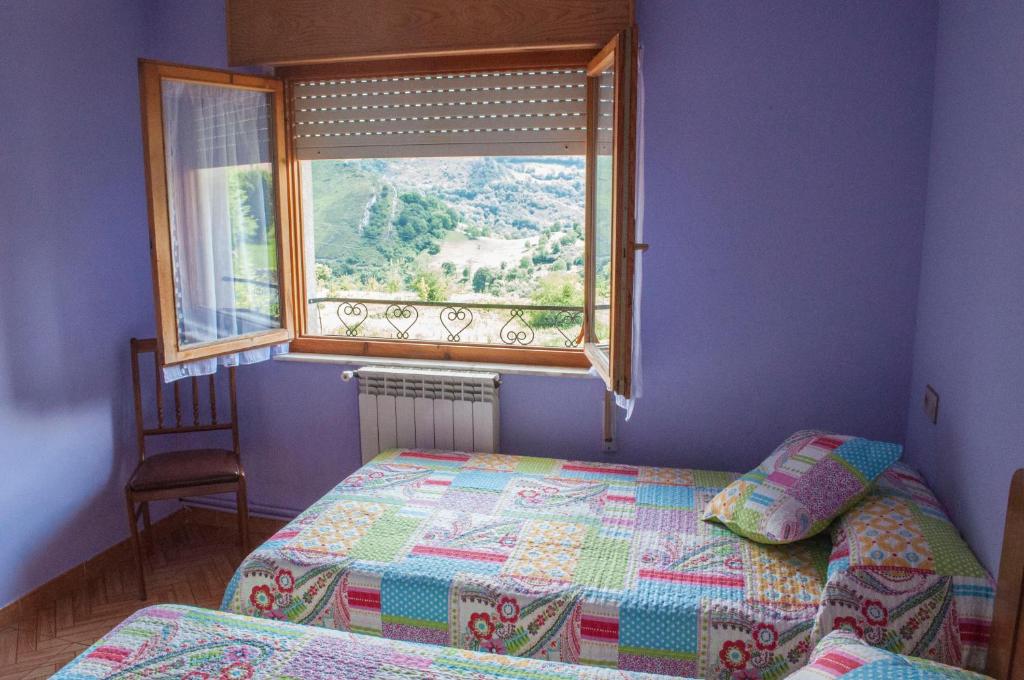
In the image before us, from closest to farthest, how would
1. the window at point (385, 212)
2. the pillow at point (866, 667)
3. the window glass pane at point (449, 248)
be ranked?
the pillow at point (866, 667), the window at point (385, 212), the window glass pane at point (449, 248)

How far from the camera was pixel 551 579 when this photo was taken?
6.97ft

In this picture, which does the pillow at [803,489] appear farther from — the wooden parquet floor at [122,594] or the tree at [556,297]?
the wooden parquet floor at [122,594]

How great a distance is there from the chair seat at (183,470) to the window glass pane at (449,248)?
2.44ft

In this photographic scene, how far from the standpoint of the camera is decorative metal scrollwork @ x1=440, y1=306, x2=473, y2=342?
11.4 feet

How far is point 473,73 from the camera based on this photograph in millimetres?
3172

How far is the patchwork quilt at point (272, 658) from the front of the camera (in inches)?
63.8

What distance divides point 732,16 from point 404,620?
235cm

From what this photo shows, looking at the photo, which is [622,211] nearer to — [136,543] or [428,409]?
[428,409]

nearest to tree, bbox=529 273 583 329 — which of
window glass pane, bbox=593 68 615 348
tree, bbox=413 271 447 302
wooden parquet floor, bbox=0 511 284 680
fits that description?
window glass pane, bbox=593 68 615 348

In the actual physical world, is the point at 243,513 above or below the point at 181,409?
below

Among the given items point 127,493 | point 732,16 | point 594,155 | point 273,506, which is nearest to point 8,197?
point 127,493

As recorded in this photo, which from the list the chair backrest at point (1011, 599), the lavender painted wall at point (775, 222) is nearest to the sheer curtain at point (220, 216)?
the lavender painted wall at point (775, 222)

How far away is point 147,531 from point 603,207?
2433mm

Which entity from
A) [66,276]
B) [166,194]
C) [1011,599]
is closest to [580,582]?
[1011,599]
